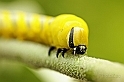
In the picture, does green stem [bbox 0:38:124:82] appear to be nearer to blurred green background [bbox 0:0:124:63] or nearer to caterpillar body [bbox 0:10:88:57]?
caterpillar body [bbox 0:10:88:57]

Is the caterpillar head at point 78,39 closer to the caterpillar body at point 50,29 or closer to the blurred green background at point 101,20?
the caterpillar body at point 50,29

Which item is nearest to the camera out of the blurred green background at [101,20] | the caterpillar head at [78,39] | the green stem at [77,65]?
the green stem at [77,65]

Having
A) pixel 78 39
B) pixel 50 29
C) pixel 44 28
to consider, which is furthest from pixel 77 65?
pixel 44 28

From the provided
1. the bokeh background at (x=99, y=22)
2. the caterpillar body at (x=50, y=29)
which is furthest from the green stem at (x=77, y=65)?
the bokeh background at (x=99, y=22)

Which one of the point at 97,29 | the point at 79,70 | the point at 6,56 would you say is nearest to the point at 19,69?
the point at 6,56

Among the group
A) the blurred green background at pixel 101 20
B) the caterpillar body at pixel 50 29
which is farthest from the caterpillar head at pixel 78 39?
the blurred green background at pixel 101 20

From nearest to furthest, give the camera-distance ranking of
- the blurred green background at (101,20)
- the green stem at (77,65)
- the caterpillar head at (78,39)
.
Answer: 1. the green stem at (77,65)
2. the caterpillar head at (78,39)
3. the blurred green background at (101,20)

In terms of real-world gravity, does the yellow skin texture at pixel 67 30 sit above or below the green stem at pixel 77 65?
above

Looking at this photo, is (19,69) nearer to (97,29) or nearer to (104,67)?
(97,29)

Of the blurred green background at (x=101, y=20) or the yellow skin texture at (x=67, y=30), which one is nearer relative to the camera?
the yellow skin texture at (x=67, y=30)
